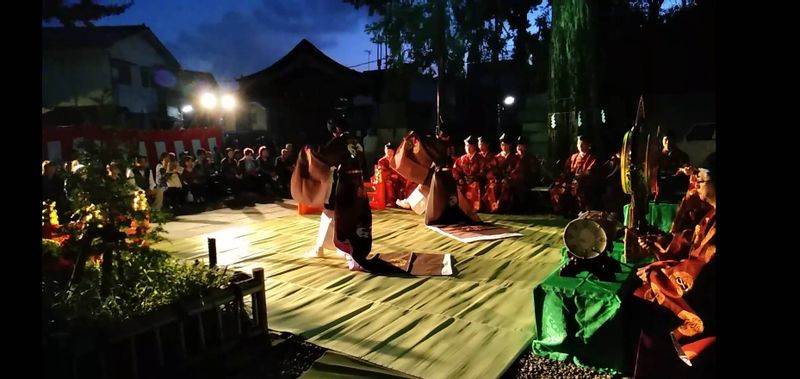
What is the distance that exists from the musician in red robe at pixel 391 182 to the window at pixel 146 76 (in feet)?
53.4

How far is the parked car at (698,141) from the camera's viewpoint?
13.4 metres

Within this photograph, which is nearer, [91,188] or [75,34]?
[91,188]

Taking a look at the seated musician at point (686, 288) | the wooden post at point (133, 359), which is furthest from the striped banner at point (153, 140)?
the seated musician at point (686, 288)

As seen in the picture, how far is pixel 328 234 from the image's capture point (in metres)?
6.33

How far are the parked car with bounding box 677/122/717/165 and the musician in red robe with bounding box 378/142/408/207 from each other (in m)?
8.05

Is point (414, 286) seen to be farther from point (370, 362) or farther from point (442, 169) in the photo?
point (442, 169)

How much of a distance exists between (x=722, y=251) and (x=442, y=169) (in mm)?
7234

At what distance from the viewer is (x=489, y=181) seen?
1041 centimetres

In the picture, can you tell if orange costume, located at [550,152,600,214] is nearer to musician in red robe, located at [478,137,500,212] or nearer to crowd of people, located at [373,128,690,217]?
crowd of people, located at [373,128,690,217]

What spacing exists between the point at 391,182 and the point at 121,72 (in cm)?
1568

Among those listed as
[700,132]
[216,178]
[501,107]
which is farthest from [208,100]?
[700,132]

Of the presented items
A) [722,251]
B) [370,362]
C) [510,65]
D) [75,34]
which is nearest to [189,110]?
[75,34]

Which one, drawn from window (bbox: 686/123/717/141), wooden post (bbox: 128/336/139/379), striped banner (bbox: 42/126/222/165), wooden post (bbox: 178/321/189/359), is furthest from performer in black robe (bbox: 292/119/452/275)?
window (bbox: 686/123/717/141)

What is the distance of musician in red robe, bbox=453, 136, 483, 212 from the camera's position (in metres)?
10.5
